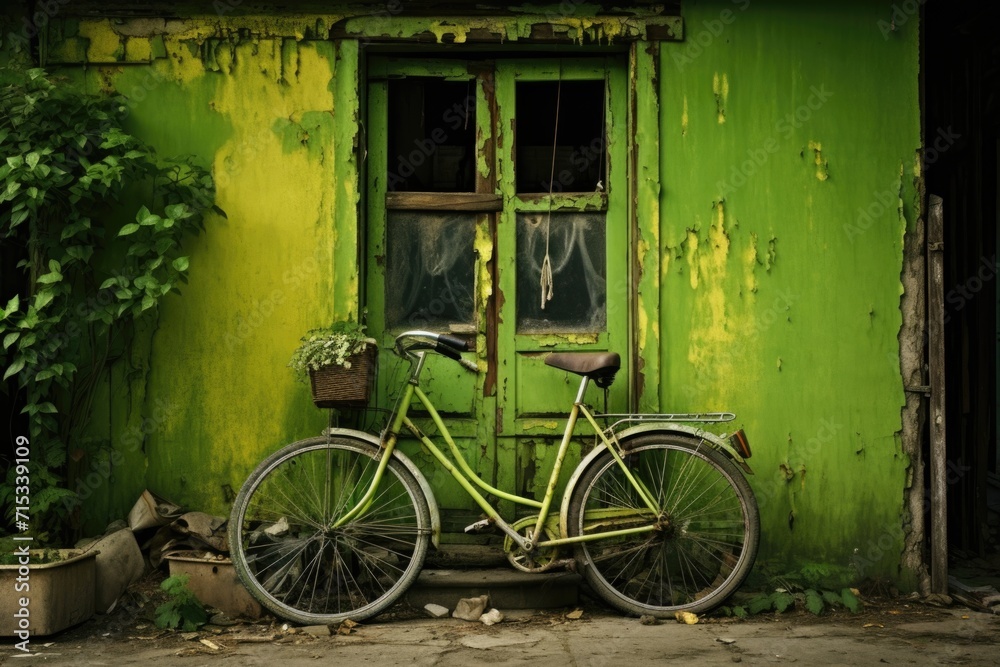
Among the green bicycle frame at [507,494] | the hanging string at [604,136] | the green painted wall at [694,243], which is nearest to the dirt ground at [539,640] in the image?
the green bicycle frame at [507,494]

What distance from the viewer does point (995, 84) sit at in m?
6.35

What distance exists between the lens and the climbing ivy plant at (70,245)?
4.81 metres

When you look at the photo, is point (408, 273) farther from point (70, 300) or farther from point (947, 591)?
point (947, 591)

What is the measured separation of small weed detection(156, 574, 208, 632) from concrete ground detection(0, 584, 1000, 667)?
5 cm

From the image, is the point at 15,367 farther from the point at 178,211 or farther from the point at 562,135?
the point at 562,135

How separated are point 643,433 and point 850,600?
1431 mm

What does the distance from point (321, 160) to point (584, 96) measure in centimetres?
Result: 160

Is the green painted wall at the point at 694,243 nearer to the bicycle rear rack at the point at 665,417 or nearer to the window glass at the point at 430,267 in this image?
the bicycle rear rack at the point at 665,417

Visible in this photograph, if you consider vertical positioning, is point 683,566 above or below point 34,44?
below

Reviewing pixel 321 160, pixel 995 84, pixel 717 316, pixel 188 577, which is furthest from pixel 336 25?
pixel 995 84

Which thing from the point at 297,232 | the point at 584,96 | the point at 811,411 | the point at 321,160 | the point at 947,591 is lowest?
the point at 947,591

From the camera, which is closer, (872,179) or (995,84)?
(872,179)

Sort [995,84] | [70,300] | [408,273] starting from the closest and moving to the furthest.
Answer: [70,300]
[408,273]
[995,84]

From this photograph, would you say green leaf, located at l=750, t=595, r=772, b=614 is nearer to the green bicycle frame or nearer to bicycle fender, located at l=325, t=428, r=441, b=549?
the green bicycle frame
